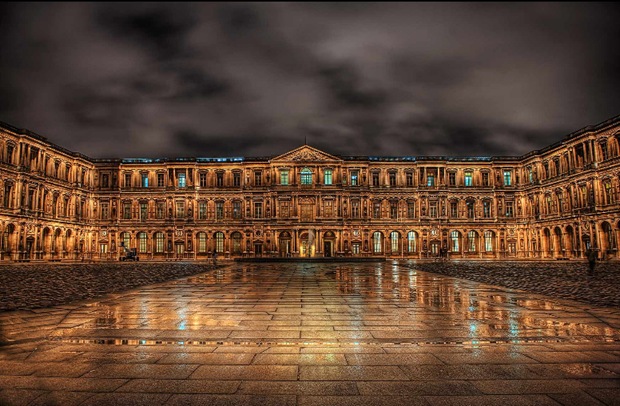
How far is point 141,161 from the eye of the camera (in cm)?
5662

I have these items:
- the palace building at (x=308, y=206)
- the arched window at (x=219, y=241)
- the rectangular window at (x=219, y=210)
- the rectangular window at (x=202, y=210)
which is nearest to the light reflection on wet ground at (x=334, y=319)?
the palace building at (x=308, y=206)

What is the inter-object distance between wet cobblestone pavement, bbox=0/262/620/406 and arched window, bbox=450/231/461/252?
48.0 metres

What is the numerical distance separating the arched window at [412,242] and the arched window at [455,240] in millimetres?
4829

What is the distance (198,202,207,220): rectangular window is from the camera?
56.2 metres

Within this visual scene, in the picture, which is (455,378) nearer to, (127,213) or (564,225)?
(564,225)

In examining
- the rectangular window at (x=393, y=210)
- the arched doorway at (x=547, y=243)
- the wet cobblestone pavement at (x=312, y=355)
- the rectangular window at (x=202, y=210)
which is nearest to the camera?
the wet cobblestone pavement at (x=312, y=355)

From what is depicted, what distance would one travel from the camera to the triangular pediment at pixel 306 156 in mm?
55094

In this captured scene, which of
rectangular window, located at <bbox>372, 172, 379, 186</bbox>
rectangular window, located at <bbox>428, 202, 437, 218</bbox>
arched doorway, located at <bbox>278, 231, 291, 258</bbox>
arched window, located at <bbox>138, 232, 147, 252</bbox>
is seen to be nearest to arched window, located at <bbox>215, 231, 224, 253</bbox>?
arched doorway, located at <bbox>278, 231, 291, 258</bbox>

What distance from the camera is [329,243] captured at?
2158 inches

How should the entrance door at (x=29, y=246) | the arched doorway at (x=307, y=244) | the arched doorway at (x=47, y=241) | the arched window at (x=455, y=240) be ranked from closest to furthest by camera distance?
the entrance door at (x=29, y=246) < the arched doorway at (x=47, y=241) < the arched doorway at (x=307, y=244) < the arched window at (x=455, y=240)

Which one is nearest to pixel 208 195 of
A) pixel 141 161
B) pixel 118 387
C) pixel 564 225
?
pixel 141 161

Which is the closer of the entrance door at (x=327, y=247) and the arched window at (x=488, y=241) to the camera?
the entrance door at (x=327, y=247)

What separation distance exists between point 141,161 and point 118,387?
187 ft

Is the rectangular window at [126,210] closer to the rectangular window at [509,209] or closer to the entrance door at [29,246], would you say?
the entrance door at [29,246]
